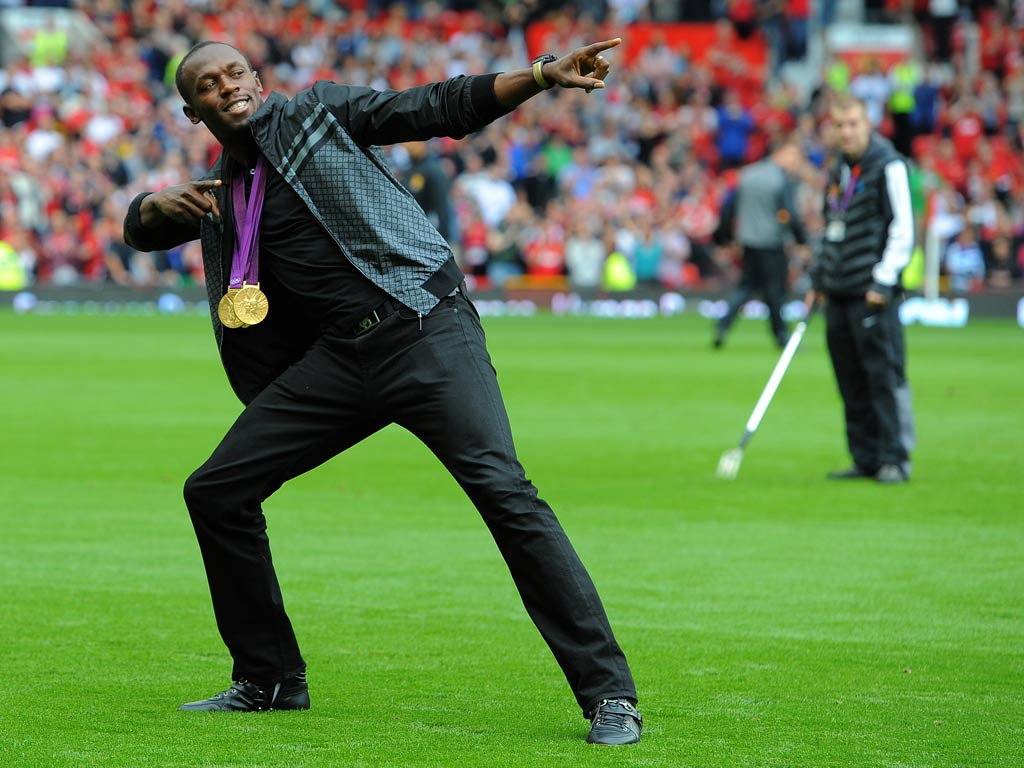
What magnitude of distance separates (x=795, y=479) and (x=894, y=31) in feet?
95.5

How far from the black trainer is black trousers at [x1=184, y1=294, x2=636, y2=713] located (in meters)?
0.05

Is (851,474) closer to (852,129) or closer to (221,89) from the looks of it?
(852,129)

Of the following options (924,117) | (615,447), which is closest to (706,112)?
(924,117)

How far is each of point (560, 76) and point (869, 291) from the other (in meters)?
6.63

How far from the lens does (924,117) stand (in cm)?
3516

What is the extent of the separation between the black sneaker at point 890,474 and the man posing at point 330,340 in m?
6.29

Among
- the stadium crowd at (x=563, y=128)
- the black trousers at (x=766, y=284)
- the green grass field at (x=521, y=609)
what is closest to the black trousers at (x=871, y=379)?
the green grass field at (x=521, y=609)

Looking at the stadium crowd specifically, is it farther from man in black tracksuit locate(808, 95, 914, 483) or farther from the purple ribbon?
the purple ribbon

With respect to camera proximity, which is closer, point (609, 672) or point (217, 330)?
point (609, 672)

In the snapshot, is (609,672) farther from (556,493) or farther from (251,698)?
(556,493)

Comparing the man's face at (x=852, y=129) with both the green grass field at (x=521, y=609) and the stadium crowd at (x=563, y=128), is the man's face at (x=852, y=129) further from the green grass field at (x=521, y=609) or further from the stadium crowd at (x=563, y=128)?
the stadium crowd at (x=563, y=128)

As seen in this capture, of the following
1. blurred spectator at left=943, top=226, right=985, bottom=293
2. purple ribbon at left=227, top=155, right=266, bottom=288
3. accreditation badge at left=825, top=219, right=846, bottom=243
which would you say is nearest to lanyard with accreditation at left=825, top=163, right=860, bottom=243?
accreditation badge at left=825, top=219, right=846, bottom=243

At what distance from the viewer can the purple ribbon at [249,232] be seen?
18.6 ft

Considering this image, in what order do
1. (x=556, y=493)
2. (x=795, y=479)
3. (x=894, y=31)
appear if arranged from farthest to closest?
1. (x=894, y=31)
2. (x=795, y=479)
3. (x=556, y=493)
